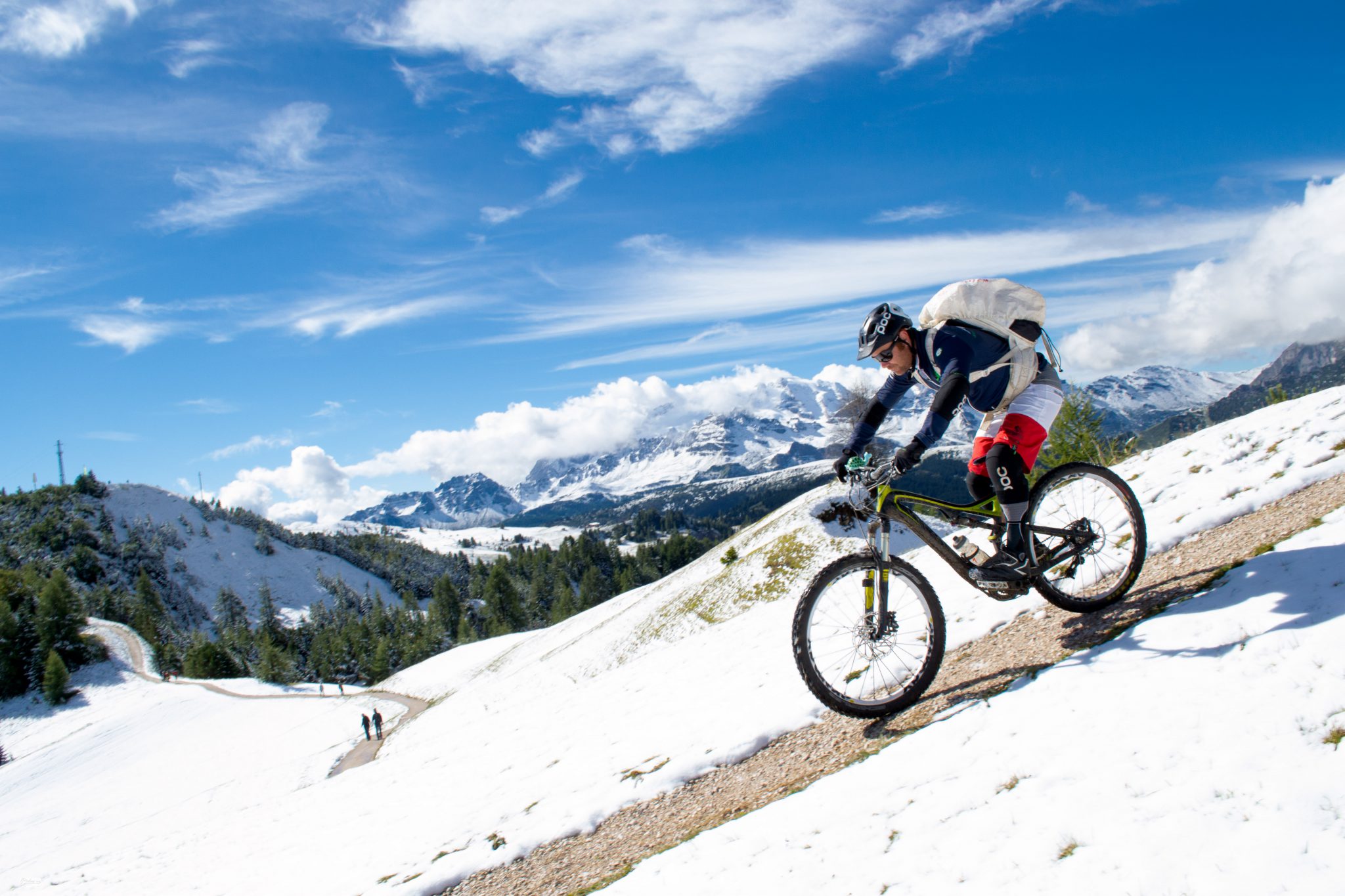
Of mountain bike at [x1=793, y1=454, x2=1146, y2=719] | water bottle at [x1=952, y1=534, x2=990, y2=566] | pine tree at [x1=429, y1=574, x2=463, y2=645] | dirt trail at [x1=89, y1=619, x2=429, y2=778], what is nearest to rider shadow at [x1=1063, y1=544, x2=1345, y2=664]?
mountain bike at [x1=793, y1=454, x2=1146, y2=719]

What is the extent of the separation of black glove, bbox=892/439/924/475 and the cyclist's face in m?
1.01

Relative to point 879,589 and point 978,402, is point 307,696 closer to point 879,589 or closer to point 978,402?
point 879,589

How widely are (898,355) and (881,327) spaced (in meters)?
0.41

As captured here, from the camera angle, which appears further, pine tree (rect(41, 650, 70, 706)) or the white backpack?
pine tree (rect(41, 650, 70, 706))

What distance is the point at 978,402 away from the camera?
27.0 feet

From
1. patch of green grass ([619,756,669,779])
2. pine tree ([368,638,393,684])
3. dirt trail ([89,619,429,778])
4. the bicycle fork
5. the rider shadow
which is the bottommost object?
pine tree ([368,638,393,684])

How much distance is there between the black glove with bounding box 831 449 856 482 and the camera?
8.16 meters

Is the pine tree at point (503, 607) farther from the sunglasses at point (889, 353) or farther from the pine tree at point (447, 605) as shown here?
the sunglasses at point (889, 353)

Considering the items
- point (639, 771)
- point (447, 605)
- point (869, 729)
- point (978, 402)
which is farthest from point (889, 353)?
point (447, 605)

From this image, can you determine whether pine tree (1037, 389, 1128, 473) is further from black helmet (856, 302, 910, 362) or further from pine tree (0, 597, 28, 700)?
pine tree (0, 597, 28, 700)

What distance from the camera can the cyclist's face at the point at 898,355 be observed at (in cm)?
802

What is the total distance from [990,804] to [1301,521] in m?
6.73

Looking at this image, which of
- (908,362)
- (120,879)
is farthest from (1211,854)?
(120,879)

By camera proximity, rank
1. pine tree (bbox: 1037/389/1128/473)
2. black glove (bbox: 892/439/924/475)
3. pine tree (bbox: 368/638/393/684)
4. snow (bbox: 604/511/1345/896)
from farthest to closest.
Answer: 1. pine tree (bbox: 368/638/393/684)
2. pine tree (bbox: 1037/389/1128/473)
3. black glove (bbox: 892/439/924/475)
4. snow (bbox: 604/511/1345/896)
